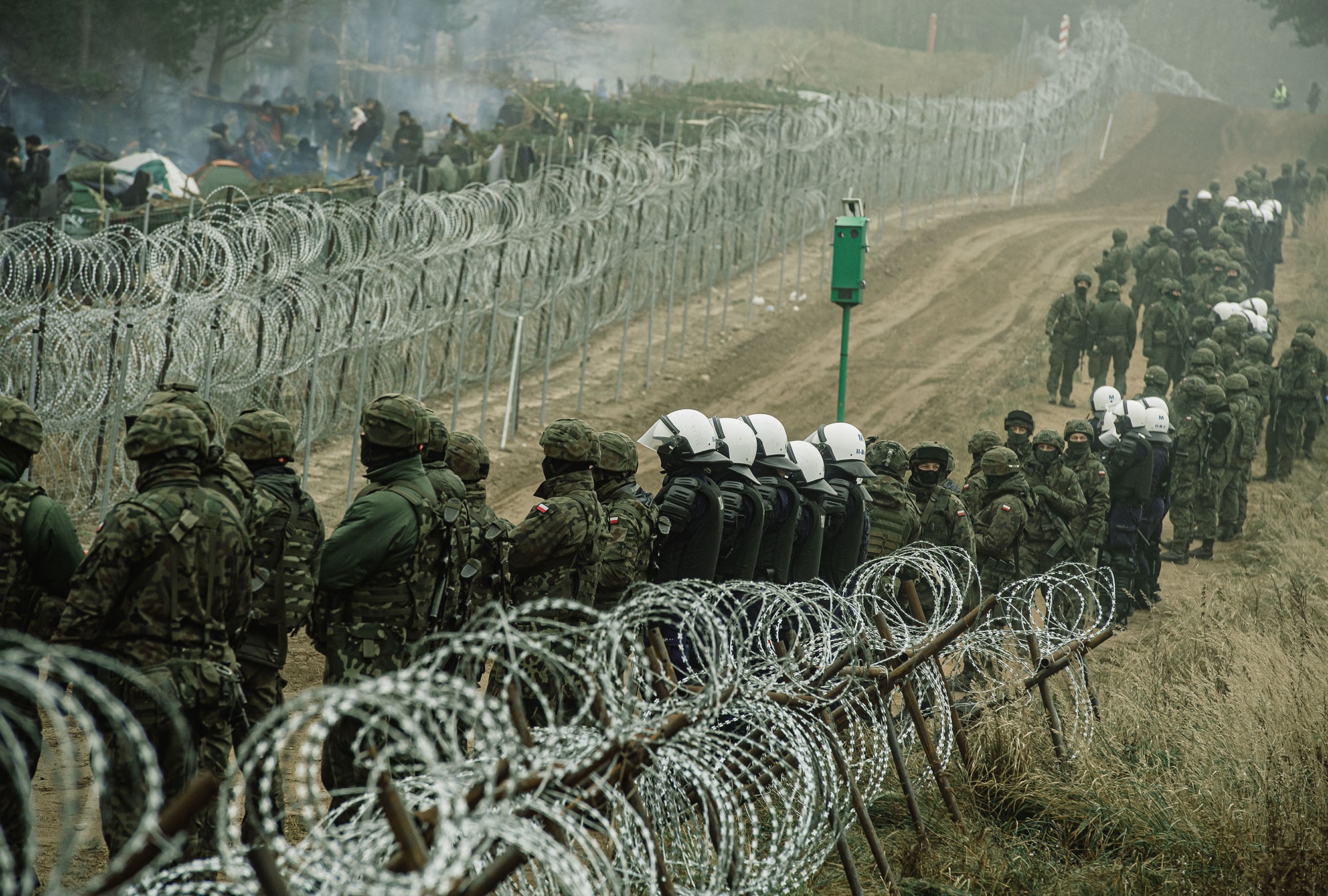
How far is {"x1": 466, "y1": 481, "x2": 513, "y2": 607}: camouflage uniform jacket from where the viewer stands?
6133mm

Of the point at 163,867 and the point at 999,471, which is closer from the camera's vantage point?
the point at 163,867

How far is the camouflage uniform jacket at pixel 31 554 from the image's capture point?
490 cm

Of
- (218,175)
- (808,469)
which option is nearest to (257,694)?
(808,469)

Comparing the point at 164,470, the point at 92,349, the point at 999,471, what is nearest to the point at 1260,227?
the point at 999,471

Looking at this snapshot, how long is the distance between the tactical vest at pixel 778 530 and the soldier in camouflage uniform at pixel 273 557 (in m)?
2.56

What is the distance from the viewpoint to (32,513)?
493 centimetres

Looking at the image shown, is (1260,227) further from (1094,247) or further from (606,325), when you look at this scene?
(606,325)

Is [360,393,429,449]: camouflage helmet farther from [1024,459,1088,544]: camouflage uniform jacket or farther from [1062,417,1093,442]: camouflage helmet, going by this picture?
[1062,417,1093,442]: camouflage helmet

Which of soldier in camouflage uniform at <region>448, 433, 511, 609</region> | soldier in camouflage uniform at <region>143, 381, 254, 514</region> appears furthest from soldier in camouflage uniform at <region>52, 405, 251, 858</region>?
soldier in camouflage uniform at <region>448, 433, 511, 609</region>

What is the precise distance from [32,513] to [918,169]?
83.7ft

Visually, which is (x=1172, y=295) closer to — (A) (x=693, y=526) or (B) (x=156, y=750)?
(A) (x=693, y=526)

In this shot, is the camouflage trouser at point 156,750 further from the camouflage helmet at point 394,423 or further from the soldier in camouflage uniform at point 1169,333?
the soldier in camouflage uniform at point 1169,333

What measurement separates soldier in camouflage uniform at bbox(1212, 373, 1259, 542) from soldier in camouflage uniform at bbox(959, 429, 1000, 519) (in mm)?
4718

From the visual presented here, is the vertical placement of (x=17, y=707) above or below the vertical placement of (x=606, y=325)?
above
